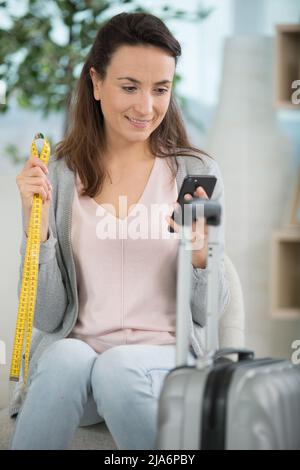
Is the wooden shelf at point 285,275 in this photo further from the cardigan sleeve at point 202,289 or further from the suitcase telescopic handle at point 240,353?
the suitcase telescopic handle at point 240,353

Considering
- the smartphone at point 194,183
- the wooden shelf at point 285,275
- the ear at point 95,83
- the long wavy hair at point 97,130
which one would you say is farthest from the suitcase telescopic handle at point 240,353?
the wooden shelf at point 285,275

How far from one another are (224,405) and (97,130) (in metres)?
0.80

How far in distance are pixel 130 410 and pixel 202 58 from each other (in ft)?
7.32

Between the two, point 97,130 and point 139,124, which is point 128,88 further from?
point 97,130

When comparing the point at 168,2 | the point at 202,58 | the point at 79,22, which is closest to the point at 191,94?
the point at 202,58

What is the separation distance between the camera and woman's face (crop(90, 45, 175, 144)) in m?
1.47

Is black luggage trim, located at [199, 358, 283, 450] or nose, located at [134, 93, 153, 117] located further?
nose, located at [134, 93, 153, 117]

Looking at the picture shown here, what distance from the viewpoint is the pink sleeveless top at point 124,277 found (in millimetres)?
1464

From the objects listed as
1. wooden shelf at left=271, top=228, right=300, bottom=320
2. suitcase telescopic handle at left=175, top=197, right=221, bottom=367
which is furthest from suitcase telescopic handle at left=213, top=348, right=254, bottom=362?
wooden shelf at left=271, top=228, right=300, bottom=320

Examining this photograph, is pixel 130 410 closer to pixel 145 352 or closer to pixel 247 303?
pixel 145 352

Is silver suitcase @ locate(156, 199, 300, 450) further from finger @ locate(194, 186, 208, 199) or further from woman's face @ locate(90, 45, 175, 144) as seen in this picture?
woman's face @ locate(90, 45, 175, 144)

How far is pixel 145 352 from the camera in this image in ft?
4.34

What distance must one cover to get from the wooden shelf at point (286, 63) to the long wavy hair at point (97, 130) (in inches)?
56.3

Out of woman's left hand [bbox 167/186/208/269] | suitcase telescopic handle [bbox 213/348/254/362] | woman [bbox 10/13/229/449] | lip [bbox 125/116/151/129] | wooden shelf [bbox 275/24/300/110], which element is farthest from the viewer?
wooden shelf [bbox 275/24/300/110]
